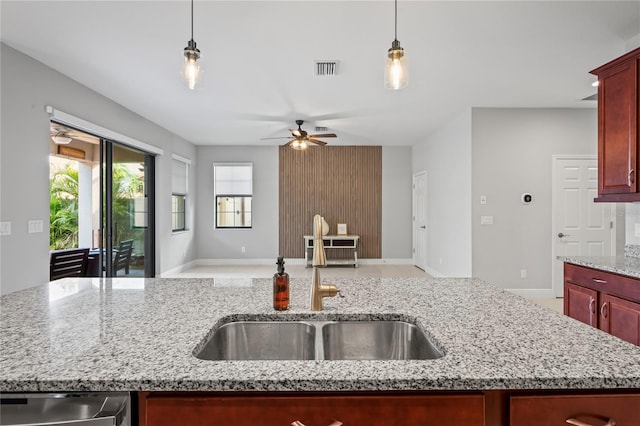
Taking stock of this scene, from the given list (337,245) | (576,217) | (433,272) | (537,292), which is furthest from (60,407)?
(337,245)

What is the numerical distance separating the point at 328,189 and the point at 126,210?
13.7ft

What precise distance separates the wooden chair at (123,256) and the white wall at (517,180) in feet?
16.4

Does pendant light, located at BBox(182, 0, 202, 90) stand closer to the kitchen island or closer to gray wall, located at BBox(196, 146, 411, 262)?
the kitchen island

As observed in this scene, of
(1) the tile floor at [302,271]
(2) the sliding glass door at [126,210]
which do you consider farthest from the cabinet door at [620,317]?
(2) the sliding glass door at [126,210]

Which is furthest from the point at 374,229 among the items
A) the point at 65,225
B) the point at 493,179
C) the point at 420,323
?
the point at 420,323

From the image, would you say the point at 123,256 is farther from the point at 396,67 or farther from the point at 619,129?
the point at 619,129

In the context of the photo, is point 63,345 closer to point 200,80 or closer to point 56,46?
point 200,80

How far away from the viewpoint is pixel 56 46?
125 inches

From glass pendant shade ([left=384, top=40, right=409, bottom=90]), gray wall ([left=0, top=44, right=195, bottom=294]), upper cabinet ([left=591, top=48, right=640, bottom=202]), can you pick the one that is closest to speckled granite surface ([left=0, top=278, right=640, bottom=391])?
glass pendant shade ([left=384, top=40, right=409, bottom=90])

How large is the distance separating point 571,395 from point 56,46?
4.14m

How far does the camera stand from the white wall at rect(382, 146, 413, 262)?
26.8ft

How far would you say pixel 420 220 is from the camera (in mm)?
7543

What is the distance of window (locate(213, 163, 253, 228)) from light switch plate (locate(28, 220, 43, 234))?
4707mm

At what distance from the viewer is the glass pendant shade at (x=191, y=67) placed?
5.48 feet
